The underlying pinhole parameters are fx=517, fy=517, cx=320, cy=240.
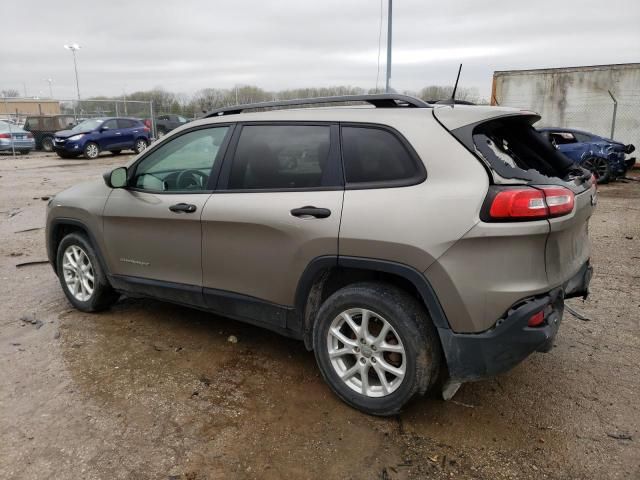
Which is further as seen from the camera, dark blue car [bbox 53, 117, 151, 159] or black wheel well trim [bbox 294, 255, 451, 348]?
dark blue car [bbox 53, 117, 151, 159]

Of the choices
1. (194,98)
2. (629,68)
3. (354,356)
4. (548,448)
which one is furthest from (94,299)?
(194,98)

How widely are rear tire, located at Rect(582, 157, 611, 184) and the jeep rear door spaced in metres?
11.9

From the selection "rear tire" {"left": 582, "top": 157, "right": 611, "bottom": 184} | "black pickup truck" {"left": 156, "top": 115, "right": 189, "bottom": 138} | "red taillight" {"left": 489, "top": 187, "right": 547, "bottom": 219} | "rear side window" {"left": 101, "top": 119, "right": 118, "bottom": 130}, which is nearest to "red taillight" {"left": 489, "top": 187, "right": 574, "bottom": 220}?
"red taillight" {"left": 489, "top": 187, "right": 547, "bottom": 219}

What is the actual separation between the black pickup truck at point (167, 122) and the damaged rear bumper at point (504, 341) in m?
27.7

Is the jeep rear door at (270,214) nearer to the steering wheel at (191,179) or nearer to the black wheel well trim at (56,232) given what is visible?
the steering wheel at (191,179)

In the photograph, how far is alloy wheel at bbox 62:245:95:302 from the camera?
4.43m

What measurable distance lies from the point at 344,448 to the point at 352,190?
4.51ft

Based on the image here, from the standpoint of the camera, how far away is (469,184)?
2.54 metres

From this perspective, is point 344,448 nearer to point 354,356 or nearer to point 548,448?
point 354,356

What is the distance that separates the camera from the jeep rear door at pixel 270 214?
117 inches

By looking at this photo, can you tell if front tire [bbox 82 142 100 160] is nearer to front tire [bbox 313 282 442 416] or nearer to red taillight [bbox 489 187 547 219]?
front tire [bbox 313 282 442 416]

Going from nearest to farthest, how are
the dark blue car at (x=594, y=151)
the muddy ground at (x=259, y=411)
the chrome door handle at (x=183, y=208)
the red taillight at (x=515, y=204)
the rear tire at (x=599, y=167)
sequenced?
1. the red taillight at (x=515, y=204)
2. the muddy ground at (x=259, y=411)
3. the chrome door handle at (x=183, y=208)
4. the dark blue car at (x=594, y=151)
5. the rear tire at (x=599, y=167)

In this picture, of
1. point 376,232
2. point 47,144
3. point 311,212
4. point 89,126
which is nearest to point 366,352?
point 376,232

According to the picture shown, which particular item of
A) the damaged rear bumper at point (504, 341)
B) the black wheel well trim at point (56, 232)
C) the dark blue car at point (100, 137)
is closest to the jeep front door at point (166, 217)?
the black wheel well trim at point (56, 232)
